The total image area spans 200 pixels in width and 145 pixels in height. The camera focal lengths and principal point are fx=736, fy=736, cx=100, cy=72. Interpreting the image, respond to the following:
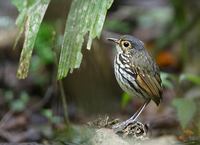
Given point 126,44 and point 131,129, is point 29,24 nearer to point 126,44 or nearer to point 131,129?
point 126,44

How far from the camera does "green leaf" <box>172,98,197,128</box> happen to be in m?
6.66

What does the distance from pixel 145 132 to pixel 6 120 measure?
10.4 ft

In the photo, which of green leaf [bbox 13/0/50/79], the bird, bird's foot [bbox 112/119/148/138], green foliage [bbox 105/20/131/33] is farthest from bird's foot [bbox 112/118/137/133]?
green foliage [bbox 105/20/131/33]

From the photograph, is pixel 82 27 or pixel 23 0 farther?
pixel 23 0

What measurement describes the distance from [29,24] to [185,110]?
6.31 ft

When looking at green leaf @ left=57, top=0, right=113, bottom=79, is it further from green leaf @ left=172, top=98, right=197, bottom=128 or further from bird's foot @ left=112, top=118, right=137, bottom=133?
green leaf @ left=172, top=98, right=197, bottom=128

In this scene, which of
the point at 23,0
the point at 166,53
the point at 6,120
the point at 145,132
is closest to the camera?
the point at 145,132

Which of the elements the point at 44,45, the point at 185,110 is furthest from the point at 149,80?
the point at 44,45

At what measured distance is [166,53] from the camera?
1034 cm

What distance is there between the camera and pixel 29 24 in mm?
5625

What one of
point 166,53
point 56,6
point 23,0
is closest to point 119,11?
point 166,53

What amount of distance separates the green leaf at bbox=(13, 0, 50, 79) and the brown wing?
822mm

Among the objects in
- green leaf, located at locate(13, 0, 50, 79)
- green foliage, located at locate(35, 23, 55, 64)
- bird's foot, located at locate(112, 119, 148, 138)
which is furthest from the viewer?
green foliage, located at locate(35, 23, 55, 64)

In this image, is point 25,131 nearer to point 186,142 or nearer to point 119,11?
point 186,142
